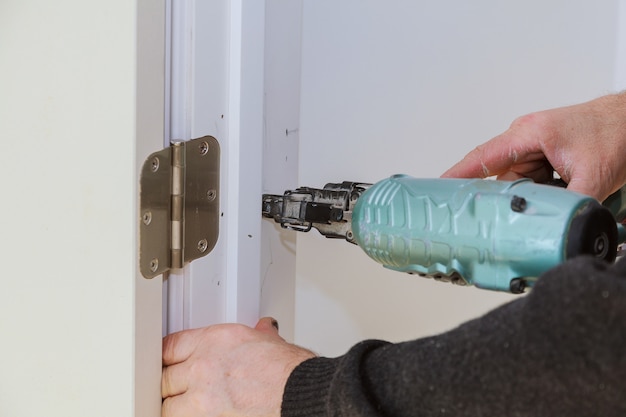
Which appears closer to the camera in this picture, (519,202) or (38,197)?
(519,202)

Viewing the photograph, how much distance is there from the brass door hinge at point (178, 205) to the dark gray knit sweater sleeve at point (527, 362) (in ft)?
0.70

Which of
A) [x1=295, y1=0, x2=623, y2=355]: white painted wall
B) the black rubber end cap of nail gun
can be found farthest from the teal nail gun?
[x1=295, y1=0, x2=623, y2=355]: white painted wall

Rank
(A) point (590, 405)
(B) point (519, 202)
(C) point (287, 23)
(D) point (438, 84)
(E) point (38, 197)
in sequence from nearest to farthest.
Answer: (A) point (590, 405), (B) point (519, 202), (E) point (38, 197), (C) point (287, 23), (D) point (438, 84)

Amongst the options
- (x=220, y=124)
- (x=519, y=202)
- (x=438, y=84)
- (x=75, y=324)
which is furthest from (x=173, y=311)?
(x=438, y=84)

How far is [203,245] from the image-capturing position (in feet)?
1.95

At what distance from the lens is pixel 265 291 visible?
705mm

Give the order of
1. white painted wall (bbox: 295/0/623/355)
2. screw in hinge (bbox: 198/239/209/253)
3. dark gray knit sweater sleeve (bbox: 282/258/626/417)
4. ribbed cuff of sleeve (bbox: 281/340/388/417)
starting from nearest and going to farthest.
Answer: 1. dark gray knit sweater sleeve (bbox: 282/258/626/417)
2. ribbed cuff of sleeve (bbox: 281/340/388/417)
3. screw in hinge (bbox: 198/239/209/253)
4. white painted wall (bbox: 295/0/623/355)

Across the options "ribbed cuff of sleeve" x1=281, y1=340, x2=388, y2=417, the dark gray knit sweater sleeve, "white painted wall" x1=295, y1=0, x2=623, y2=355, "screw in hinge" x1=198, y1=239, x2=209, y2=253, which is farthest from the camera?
"white painted wall" x1=295, y1=0, x2=623, y2=355

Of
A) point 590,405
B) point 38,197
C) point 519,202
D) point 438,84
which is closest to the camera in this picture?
point 590,405

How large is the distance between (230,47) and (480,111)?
1.84 feet

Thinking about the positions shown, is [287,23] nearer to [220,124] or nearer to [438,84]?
[220,124]

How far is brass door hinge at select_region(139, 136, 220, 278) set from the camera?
533mm

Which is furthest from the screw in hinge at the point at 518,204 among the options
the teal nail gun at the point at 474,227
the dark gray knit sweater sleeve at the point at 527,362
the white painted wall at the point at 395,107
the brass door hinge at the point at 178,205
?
the white painted wall at the point at 395,107

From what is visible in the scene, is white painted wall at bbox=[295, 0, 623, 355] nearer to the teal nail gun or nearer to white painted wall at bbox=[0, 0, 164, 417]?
the teal nail gun
